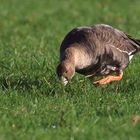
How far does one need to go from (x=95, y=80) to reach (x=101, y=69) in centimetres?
51

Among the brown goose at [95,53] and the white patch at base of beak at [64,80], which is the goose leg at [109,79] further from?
the white patch at base of beak at [64,80]

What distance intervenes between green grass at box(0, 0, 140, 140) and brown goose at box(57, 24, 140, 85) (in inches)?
9.1

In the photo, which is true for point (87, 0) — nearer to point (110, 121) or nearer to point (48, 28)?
point (48, 28)

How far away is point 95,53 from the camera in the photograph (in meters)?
8.88

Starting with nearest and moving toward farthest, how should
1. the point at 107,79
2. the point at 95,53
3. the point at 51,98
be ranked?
1. the point at 51,98
2. the point at 95,53
3. the point at 107,79

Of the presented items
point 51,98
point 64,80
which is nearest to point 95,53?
point 64,80

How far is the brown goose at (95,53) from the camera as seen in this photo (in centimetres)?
855

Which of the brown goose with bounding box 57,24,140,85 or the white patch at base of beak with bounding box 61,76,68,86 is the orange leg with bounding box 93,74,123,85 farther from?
the white patch at base of beak with bounding box 61,76,68,86

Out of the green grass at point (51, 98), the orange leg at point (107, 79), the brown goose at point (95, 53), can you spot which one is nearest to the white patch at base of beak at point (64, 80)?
the brown goose at point (95, 53)

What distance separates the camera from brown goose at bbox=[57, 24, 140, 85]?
8.55 m

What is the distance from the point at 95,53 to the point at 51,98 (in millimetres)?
996

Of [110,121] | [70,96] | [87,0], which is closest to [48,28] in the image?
[87,0]

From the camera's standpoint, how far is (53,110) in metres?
7.71

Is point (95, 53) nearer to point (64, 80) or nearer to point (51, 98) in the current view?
point (64, 80)
